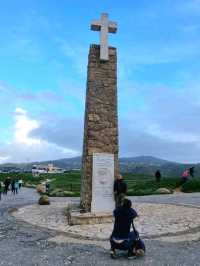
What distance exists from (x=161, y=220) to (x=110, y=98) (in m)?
4.87

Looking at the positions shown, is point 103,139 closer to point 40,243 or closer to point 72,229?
point 72,229

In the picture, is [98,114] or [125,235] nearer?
[125,235]

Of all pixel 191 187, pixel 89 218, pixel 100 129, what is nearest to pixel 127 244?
pixel 89 218

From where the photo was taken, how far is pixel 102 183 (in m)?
14.4

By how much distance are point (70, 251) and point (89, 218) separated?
12.3 feet

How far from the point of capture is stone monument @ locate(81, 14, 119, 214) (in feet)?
47.2

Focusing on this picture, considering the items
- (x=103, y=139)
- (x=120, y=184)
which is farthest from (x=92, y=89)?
(x=120, y=184)

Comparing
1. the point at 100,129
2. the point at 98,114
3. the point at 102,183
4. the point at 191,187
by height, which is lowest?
the point at 191,187

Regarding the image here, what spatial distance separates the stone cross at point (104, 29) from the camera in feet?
49.3

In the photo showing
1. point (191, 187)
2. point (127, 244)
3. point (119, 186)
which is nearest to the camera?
point (127, 244)

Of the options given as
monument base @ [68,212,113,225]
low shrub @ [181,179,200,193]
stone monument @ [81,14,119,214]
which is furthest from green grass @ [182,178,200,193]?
monument base @ [68,212,113,225]

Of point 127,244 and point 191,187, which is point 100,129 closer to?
point 127,244

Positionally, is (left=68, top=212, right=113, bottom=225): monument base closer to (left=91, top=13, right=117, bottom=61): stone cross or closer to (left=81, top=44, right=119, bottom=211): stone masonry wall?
(left=81, top=44, right=119, bottom=211): stone masonry wall

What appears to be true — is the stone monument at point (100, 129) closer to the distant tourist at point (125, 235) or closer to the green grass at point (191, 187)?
the distant tourist at point (125, 235)
